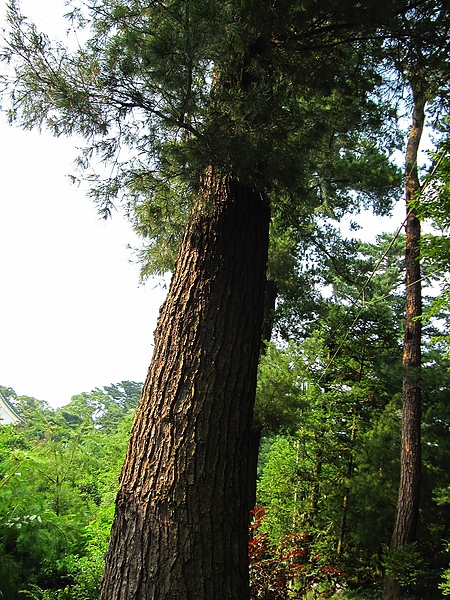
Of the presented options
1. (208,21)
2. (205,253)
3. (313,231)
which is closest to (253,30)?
(208,21)

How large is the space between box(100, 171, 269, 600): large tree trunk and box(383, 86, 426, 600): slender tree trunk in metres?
4.69

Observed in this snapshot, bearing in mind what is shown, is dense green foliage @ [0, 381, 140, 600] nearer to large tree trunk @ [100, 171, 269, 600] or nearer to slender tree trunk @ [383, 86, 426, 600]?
large tree trunk @ [100, 171, 269, 600]

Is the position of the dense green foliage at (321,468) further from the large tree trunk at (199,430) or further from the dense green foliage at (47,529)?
the large tree trunk at (199,430)

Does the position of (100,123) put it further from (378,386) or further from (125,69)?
(378,386)

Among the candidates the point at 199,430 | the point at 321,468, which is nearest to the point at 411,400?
the point at 321,468

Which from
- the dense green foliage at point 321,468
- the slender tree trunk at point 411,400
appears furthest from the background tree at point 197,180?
the slender tree trunk at point 411,400

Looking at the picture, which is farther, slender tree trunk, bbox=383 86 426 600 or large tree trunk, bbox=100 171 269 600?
slender tree trunk, bbox=383 86 426 600

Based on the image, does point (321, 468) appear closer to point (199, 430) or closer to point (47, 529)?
point (47, 529)

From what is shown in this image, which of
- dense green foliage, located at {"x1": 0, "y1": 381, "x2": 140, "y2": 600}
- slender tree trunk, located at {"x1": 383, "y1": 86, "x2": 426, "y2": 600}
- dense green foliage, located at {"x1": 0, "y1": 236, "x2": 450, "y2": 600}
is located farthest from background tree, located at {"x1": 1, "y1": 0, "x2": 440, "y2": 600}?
slender tree trunk, located at {"x1": 383, "y1": 86, "x2": 426, "y2": 600}

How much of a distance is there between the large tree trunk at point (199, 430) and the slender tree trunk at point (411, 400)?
4.69 metres

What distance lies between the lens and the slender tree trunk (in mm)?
6742

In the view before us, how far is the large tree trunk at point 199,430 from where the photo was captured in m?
1.98

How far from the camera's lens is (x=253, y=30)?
2.45 meters

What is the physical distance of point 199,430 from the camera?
2.14 meters
